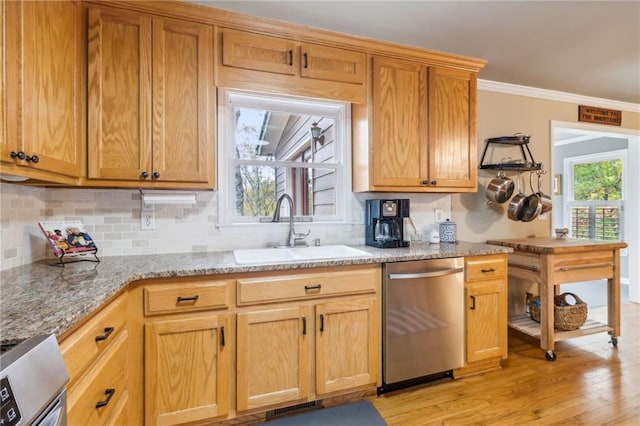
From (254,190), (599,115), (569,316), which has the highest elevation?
(599,115)

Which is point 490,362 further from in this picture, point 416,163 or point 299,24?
point 299,24

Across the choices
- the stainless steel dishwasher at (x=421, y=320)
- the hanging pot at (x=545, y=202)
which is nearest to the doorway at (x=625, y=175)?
the hanging pot at (x=545, y=202)

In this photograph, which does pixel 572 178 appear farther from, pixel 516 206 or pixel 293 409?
pixel 293 409

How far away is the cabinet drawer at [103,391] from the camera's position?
944 mm

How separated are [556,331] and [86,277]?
11.1 feet

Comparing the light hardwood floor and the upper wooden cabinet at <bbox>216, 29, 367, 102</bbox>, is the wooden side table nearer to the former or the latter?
the light hardwood floor

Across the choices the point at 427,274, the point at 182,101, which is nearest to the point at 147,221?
the point at 182,101

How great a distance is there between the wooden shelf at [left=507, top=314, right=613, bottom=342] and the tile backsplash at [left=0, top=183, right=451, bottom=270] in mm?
1827

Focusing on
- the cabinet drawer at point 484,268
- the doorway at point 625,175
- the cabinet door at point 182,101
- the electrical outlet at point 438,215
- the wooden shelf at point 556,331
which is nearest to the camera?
the cabinet door at point 182,101

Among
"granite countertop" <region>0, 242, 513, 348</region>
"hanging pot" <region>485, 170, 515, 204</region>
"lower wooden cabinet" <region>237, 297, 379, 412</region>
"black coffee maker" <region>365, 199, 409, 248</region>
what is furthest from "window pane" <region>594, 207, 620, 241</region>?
"lower wooden cabinet" <region>237, 297, 379, 412</region>

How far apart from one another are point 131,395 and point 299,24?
232 cm

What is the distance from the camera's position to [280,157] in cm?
248

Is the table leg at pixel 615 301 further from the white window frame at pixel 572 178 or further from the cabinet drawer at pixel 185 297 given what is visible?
the cabinet drawer at pixel 185 297

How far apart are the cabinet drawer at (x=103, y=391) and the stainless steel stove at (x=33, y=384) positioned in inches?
6.4
